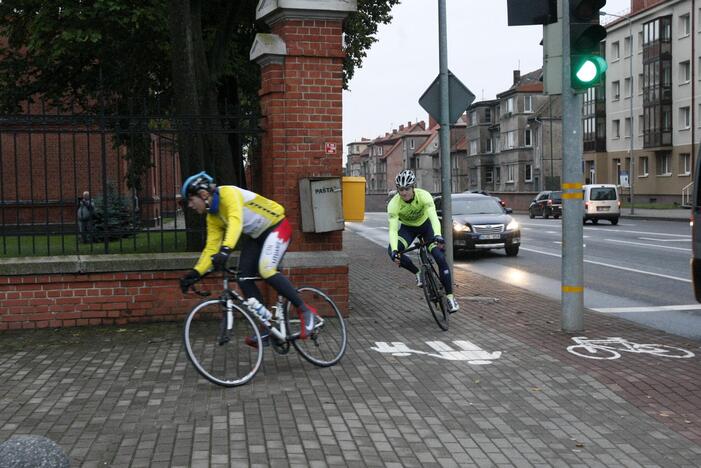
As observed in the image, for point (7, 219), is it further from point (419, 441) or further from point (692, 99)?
point (692, 99)

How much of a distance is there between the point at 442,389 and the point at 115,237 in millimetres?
4999

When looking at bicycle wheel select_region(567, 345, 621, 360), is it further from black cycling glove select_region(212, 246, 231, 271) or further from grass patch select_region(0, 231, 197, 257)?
grass patch select_region(0, 231, 197, 257)

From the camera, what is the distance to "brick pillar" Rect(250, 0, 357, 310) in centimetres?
1010

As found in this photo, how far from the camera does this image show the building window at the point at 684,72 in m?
58.6

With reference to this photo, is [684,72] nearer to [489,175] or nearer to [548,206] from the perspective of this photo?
[548,206]

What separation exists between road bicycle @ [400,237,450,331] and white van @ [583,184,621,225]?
31302 mm

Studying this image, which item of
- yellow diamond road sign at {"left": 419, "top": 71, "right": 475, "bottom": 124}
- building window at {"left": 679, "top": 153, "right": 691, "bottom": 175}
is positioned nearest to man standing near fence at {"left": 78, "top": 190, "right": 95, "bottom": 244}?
yellow diamond road sign at {"left": 419, "top": 71, "right": 475, "bottom": 124}

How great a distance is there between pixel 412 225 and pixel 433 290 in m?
1.04

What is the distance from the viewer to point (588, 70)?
8.91 m

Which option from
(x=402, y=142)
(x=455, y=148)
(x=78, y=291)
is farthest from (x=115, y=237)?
(x=402, y=142)

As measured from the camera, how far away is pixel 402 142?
159625mm

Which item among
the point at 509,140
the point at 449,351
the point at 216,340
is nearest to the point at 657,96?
the point at 509,140

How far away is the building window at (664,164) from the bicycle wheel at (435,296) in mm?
55492

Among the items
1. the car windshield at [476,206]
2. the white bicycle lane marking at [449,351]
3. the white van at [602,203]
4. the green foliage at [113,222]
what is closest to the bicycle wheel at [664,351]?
the white bicycle lane marking at [449,351]
